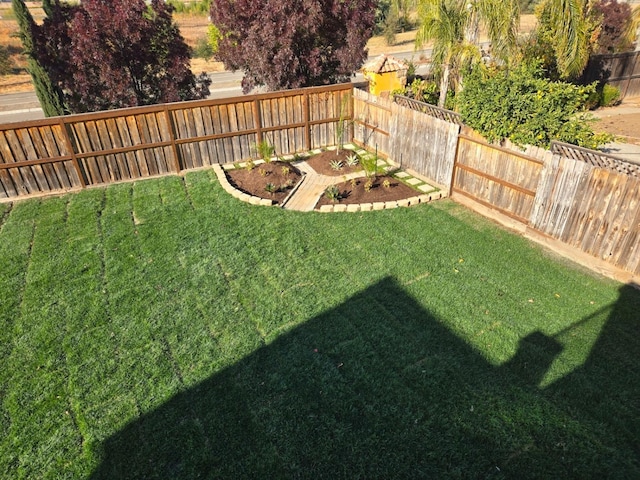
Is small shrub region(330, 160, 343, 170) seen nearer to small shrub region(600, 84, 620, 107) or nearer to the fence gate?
the fence gate

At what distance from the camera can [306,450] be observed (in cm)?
388

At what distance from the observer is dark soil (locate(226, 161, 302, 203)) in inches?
364

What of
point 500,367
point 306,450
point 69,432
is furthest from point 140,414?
point 500,367

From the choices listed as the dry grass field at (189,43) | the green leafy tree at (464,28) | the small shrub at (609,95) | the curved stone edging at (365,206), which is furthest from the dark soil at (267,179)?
the dry grass field at (189,43)

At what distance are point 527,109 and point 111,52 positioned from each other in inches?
393

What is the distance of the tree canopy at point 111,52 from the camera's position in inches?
388

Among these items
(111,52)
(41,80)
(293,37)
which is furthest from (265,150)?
(41,80)

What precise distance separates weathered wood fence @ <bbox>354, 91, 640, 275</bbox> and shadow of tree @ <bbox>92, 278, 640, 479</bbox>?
5.35ft

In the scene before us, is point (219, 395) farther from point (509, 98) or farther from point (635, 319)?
point (509, 98)

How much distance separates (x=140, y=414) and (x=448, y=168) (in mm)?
7442

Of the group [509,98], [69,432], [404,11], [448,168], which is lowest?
[69,432]

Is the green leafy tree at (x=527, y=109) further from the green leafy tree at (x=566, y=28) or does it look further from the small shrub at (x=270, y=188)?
the small shrub at (x=270, y=188)

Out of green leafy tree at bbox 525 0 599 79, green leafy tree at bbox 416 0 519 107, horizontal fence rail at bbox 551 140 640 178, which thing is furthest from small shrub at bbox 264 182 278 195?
green leafy tree at bbox 525 0 599 79

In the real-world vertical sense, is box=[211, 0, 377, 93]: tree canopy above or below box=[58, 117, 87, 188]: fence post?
above
